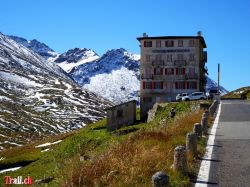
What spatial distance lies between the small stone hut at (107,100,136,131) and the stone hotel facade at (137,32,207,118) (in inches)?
498

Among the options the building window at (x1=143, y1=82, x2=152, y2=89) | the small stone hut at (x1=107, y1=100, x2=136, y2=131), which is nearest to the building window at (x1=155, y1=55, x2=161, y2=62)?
the building window at (x1=143, y1=82, x2=152, y2=89)

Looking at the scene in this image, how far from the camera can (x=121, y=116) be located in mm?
70062

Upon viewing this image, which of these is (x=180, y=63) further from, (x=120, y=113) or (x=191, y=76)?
(x=120, y=113)

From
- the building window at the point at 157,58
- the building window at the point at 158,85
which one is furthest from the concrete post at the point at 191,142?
the building window at the point at 157,58

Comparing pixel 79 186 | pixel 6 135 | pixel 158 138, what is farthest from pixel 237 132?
pixel 6 135

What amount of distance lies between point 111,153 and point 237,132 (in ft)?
36.7

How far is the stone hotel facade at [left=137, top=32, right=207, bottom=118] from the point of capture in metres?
85.7

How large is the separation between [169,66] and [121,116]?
20263 mm

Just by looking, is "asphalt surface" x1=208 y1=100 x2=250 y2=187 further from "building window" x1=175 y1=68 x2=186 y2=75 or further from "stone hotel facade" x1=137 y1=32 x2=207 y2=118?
"building window" x1=175 y1=68 x2=186 y2=75

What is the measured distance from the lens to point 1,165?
60656 mm

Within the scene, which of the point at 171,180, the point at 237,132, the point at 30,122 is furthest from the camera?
the point at 30,122

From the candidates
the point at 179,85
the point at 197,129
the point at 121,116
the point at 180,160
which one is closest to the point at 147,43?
the point at 179,85

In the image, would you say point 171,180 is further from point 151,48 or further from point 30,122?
point 30,122

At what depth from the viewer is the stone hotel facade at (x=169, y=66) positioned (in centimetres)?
8569
